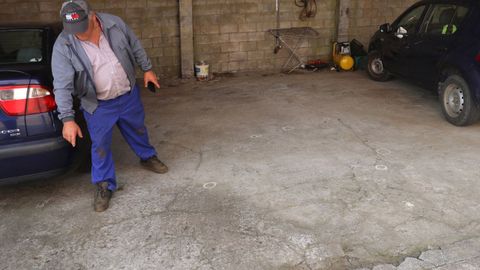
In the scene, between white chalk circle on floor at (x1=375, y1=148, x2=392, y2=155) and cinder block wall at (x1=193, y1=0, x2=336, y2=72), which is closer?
white chalk circle on floor at (x1=375, y1=148, x2=392, y2=155)

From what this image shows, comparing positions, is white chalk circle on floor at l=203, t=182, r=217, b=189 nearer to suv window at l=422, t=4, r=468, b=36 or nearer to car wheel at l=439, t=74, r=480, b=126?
car wheel at l=439, t=74, r=480, b=126

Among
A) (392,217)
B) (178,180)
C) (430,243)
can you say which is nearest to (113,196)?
(178,180)

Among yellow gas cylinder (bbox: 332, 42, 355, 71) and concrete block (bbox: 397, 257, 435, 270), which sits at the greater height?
yellow gas cylinder (bbox: 332, 42, 355, 71)

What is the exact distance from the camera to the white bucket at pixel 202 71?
8188 mm

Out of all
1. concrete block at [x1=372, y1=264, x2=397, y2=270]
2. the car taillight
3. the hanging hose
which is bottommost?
concrete block at [x1=372, y1=264, x2=397, y2=270]

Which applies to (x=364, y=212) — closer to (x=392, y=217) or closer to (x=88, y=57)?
(x=392, y=217)

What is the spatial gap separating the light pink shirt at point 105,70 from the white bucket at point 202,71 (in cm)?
486

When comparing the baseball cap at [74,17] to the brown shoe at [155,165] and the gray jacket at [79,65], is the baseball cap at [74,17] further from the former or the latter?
the brown shoe at [155,165]

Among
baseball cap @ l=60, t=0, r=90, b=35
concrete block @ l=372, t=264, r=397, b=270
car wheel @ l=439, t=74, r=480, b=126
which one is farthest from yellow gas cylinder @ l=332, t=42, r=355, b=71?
baseball cap @ l=60, t=0, r=90, b=35

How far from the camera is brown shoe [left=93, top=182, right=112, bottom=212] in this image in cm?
348

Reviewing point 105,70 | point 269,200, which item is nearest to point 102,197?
point 105,70

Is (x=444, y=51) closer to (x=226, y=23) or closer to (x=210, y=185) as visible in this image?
(x=210, y=185)

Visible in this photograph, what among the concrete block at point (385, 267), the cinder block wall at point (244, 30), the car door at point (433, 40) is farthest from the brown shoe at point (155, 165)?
the cinder block wall at point (244, 30)

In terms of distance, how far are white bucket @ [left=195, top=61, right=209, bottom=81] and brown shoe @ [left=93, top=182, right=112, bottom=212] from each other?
4869 millimetres
